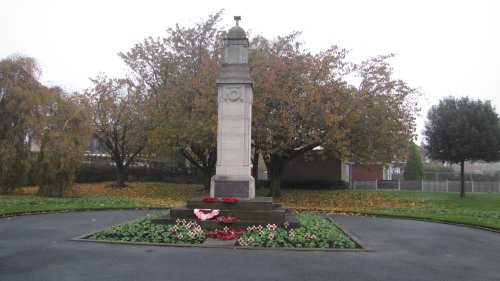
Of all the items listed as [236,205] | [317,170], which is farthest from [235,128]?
[317,170]

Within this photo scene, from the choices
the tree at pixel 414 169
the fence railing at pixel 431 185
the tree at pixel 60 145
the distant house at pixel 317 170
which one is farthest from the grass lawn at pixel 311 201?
A: the tree at pixel 414 169

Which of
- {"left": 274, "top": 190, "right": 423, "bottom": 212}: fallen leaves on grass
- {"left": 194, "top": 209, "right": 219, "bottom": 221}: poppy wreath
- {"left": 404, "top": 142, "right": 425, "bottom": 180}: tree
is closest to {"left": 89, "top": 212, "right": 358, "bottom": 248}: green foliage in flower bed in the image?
{"left": 194, "top": 209, "right": 219, "bottom": 221}: poppy wreath

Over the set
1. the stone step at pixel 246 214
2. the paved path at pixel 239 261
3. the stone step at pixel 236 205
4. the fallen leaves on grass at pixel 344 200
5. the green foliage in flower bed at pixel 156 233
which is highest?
the stone step at pixel 236 205

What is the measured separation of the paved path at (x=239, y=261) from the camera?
7441 mm

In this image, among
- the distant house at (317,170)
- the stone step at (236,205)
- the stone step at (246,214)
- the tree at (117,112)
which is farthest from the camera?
the distant house at (317,170)

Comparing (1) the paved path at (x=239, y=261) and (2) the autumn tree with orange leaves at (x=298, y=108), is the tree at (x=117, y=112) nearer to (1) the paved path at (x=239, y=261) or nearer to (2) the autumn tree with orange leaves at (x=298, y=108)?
(2) the autumn tree with orange leaves at (x=298, y=108)

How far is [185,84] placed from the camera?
27359 millimetres

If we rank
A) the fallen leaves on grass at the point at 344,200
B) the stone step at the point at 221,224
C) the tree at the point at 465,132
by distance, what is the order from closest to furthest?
the stone step at the point at 221,224 < the fallen leaves on grass at the point at 344,200 < the tree at the point at 465,132

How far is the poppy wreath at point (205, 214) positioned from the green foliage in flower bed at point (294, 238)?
1.22 meters

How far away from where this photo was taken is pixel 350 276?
7.54m

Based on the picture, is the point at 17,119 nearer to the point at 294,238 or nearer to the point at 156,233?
the point at 156,233

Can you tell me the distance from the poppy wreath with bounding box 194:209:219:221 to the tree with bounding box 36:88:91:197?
14861 mm

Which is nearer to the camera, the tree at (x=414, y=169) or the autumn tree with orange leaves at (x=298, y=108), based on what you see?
the autumn tree with orange leaves at (x=298, y=108)

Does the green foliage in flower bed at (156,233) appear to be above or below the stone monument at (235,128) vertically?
below
